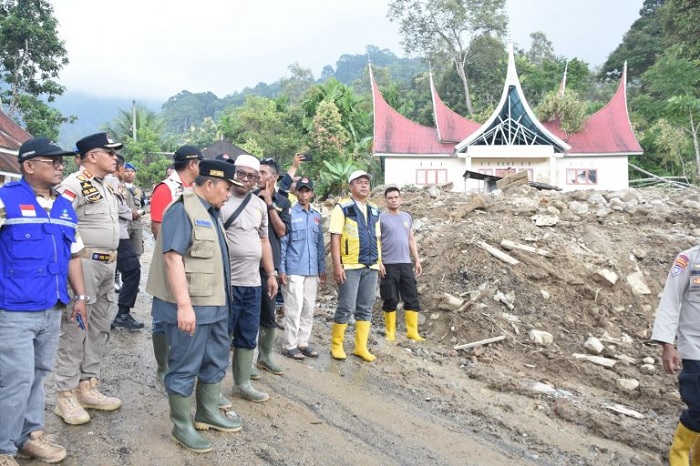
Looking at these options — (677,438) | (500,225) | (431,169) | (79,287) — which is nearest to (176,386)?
(79,287)

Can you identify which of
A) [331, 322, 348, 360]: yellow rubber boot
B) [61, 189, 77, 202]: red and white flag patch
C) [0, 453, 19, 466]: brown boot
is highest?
[61, 189, 77, 202]: red and white flag patch

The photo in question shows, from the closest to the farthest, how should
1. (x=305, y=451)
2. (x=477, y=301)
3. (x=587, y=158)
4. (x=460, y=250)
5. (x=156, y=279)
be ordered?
1. (x=156, y=279)
2. (x=305, y=451)
3. (x=477, y=301)
4. (x=460, y=250)
5. (x=587, y=158)

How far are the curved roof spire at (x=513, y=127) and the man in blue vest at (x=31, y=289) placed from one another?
20.6m

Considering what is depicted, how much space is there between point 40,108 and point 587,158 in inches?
936

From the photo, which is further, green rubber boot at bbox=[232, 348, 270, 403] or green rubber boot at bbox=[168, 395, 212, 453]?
green rubber boot at bbox=[232, 348, 270, 403]

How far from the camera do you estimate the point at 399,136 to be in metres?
23.2

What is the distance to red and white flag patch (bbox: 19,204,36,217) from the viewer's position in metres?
2.76

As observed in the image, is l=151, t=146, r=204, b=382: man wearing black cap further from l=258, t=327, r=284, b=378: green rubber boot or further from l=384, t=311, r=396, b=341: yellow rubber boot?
l=384, t=311, r=396, b=341: yellow rubber boot

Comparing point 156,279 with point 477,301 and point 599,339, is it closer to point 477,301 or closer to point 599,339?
point 477,301

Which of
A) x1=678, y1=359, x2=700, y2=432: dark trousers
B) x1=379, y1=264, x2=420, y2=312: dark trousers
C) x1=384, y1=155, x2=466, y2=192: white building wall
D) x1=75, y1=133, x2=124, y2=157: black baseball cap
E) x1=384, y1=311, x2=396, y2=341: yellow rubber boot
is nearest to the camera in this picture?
x1=678, y1=359, x2=700, y2=432: dark trousers

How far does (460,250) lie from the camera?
7949mm

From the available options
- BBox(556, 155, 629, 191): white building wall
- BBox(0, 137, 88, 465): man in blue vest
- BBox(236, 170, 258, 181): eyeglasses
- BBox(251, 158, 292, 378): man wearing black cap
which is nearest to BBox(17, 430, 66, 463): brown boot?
BBox(0, 137, 88, 465): man in blue vest

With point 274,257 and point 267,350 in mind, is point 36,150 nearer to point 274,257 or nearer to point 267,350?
point 274,257

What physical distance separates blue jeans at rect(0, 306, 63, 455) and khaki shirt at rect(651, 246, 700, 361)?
12.6ft
